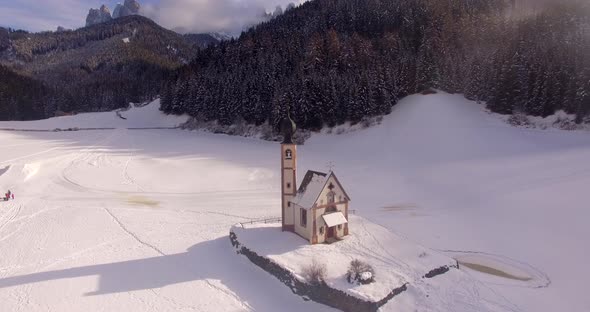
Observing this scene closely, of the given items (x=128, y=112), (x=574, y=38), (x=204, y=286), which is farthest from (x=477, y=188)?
(x=128, y=112)

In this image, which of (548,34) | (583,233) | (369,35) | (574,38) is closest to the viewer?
(583,233)

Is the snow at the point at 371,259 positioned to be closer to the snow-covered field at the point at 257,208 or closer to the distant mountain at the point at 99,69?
the snow-covered field at the point at 257,208

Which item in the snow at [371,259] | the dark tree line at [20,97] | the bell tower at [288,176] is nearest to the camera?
the snow at [371,259]

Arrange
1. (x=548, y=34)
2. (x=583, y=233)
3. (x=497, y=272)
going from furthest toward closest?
1. (x=548, y=34)
2. (x=583, y=233)
3. (x=497, y=272)

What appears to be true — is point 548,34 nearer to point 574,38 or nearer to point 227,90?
point 574,38

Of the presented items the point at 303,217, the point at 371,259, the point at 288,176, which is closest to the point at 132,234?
the point at 288,176

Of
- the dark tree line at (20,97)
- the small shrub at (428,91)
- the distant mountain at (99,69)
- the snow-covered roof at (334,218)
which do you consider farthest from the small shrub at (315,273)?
the distant mountain at (99,69)
